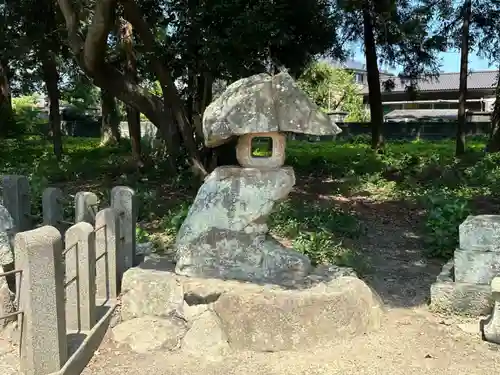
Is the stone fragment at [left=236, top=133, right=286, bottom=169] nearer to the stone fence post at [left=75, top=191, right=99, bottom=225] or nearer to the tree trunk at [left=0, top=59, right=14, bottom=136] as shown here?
the stone fence post at [left=75, top=191, right=99, bottom=225]

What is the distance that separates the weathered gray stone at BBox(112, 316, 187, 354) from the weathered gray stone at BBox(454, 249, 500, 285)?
2.73 metres

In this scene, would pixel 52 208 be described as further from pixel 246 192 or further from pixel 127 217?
pixel 246 192

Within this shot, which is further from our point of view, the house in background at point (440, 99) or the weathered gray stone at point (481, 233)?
the house in background at point (440, 99)

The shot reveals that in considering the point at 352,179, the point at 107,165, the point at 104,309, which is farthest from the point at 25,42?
the point at 104,309

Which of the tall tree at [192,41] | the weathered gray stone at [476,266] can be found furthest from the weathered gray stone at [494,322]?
the tall tree at [192,41]

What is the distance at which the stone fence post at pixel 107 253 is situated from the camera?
5.55 m

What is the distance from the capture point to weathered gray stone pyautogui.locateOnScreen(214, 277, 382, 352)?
4.90 metres

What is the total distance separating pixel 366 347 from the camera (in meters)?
4.94

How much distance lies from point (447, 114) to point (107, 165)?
25.1 metres

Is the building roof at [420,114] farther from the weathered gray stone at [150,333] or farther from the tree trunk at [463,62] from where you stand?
the weathered gray stone at [150,333]

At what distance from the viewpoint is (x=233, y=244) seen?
5414 millimetres

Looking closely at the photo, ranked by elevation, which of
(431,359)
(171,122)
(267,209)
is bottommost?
(431,359)

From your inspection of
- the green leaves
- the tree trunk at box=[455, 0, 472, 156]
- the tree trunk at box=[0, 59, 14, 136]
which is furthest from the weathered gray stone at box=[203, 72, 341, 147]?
the green leaves

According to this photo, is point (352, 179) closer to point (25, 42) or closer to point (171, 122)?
point (171, 122)
